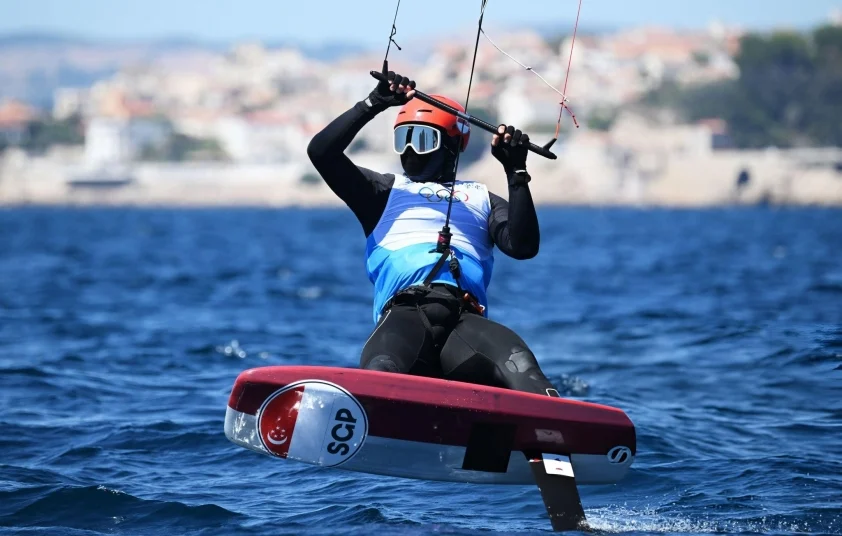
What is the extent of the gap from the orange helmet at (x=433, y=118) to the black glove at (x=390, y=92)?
218mm

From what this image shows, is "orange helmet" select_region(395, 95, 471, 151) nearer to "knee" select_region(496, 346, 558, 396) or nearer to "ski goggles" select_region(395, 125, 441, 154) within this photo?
"ski goggles" select_region(395, 125, 441, 154)

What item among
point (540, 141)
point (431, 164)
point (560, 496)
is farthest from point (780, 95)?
point (560, 496)

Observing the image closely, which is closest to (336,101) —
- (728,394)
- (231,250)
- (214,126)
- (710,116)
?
(214,126)

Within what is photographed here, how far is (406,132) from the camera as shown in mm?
6285

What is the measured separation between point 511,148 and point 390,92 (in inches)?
25.5

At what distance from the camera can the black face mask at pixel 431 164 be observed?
6.34 metres

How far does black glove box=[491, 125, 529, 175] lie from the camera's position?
578cm

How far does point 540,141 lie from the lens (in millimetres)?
131000

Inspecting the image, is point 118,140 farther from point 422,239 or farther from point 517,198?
point 517,198

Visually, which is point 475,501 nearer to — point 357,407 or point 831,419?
point 357,407

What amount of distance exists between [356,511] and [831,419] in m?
3.70

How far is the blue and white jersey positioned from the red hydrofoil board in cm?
87

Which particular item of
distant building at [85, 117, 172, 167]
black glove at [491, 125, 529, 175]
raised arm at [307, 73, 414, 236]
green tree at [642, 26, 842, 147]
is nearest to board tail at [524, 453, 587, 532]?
black glove at [491, 125, 529, 175]

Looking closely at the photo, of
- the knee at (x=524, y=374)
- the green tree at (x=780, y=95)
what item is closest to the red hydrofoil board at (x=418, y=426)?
the knee at (x=524, y=374)
